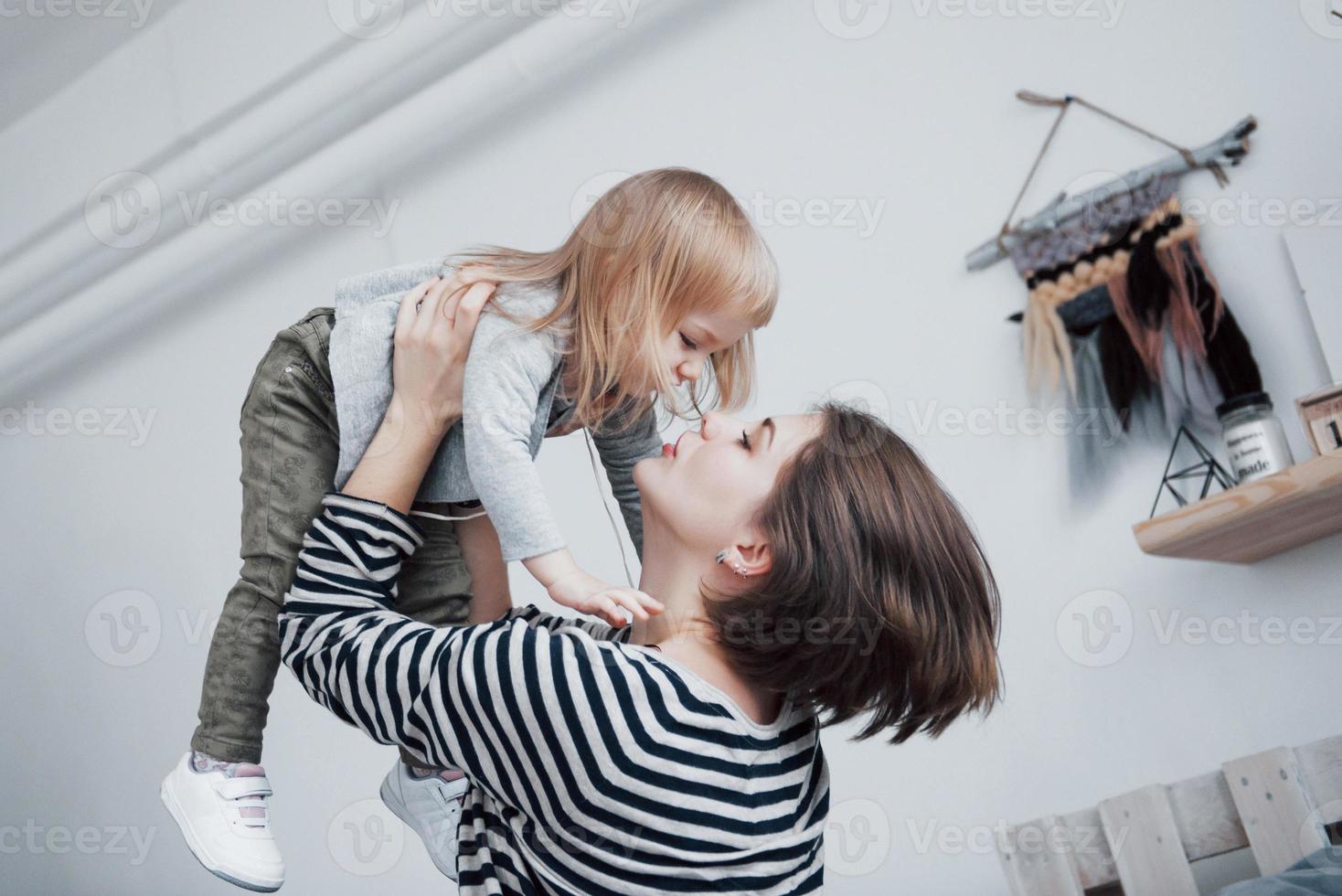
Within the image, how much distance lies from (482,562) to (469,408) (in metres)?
0.26

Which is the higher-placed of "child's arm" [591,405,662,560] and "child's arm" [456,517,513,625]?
"child's arm" [591,405,662,560]

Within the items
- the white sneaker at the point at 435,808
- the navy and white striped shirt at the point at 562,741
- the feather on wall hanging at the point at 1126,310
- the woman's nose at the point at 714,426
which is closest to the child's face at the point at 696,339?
the woman's nose at the point at 714,426

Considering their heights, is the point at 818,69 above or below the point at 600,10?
below

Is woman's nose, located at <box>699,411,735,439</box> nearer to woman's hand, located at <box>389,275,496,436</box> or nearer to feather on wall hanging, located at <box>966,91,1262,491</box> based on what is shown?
woman's hand, located at <box>389,275,496,436</box>

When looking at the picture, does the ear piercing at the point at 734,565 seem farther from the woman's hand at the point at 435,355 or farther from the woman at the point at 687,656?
the woman's hand at the point at 435,355

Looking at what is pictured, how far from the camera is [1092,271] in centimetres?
192

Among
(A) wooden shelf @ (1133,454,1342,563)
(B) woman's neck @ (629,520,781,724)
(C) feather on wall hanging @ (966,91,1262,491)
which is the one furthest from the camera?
(C) feather on wall hanging @ (966,91,1262,491)

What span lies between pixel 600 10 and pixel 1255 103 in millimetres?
1199

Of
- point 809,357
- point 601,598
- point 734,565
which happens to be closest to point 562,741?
point 601,598

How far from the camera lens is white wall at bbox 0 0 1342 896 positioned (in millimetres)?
1815

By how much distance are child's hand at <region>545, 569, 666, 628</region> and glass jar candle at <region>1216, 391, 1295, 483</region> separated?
3.26ft

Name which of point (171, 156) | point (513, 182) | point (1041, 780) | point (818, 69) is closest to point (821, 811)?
point (1041, 780)

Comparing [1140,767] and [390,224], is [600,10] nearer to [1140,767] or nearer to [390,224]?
[390,224]

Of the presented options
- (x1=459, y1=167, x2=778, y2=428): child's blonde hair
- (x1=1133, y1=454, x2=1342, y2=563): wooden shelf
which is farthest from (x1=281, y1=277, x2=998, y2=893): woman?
(x1=1133, y1=454, x2=1342, y2=563): wooden shelf
